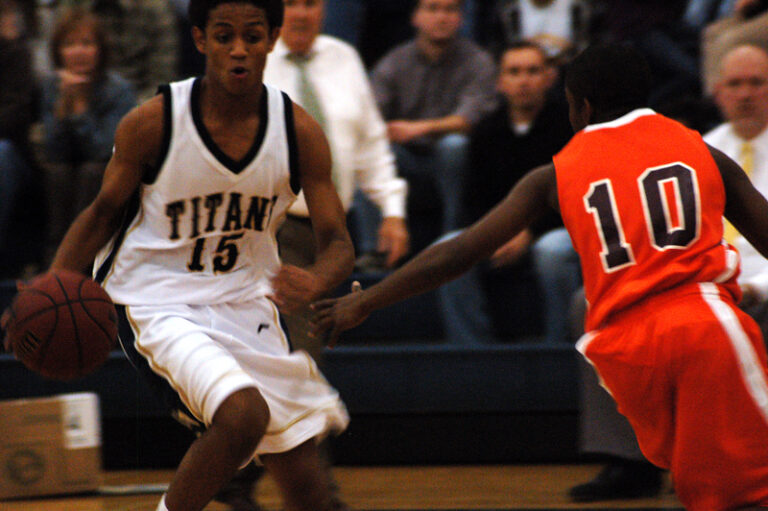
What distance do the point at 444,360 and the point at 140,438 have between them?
1.58 meters

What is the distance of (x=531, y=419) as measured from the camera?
604 centimetres

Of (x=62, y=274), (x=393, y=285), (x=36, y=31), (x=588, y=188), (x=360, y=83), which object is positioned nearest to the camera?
(x=588, y=188)

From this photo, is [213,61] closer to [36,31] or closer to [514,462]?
[514,462]

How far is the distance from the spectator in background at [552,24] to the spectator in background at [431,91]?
0.43 metres

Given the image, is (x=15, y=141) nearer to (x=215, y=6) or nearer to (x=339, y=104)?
(x=339, y=104)

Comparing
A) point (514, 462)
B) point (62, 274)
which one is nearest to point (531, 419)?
point (514, 462)

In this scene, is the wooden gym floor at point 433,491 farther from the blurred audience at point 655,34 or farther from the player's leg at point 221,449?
the blurred audience at point 655,34

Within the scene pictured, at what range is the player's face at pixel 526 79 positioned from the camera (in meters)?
6.04

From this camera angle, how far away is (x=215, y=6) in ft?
11.8

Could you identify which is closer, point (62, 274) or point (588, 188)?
point (588, 188)

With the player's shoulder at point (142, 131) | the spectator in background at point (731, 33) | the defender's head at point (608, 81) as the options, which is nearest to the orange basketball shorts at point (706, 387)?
the defender's head at point (608, 81)

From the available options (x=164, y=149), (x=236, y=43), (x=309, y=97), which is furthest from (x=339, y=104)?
(x=164, y=149)

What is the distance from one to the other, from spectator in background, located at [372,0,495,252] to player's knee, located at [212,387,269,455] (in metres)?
3.16

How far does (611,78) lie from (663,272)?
55 centimetres
